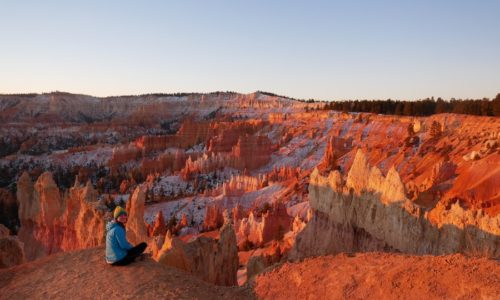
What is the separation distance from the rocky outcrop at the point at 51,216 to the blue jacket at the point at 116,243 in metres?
15.7

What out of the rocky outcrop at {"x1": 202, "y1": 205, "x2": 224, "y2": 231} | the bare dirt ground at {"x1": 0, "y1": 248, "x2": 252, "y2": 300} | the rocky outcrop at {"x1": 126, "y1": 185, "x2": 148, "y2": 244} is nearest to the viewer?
the bare dirt ground at {"x1": 0, "y1": 248, "x2": 252, "y2": 300}

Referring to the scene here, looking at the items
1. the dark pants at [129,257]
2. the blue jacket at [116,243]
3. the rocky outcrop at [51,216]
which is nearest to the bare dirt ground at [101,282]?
the dark pants at [129,257]

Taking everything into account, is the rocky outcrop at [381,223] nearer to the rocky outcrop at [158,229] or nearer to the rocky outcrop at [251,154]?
the rocky outcrop at [158,229]

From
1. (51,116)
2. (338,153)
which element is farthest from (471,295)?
(51,116)

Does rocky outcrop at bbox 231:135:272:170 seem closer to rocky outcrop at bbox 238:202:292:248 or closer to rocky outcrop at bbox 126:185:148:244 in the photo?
rocky outcrop at bbox 238:202:292:248

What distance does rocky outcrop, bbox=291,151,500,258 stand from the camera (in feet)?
45.6

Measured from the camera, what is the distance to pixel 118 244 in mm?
9117

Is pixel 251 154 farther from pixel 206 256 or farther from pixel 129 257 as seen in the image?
pixel 129 257

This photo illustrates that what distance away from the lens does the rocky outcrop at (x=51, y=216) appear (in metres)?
24.6

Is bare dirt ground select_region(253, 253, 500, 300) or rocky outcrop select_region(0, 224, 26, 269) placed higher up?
bare dirt ground select_region(253, 253, 500, 300)

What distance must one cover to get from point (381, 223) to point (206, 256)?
7174mm

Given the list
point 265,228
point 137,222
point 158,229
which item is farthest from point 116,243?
point 158,229

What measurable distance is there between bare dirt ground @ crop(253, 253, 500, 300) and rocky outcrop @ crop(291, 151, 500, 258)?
474 cm

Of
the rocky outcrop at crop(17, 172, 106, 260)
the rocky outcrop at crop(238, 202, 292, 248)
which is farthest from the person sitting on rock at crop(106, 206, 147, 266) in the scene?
the rocky outcrop at crop(238, 202, 292, 248)
